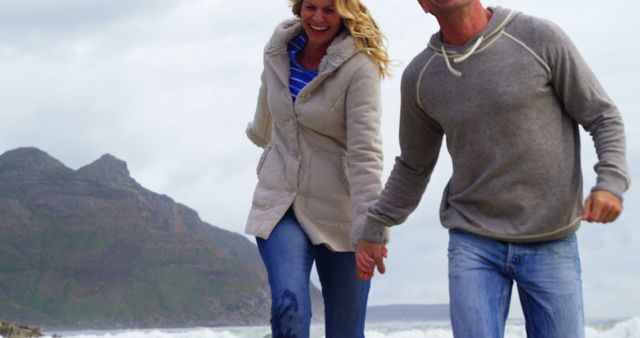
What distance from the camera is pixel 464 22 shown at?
4398mm

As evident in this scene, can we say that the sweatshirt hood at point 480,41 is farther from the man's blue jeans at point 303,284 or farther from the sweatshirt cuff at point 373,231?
the man's blue jeans at point 303,284

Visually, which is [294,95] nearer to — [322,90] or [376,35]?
[322,90]

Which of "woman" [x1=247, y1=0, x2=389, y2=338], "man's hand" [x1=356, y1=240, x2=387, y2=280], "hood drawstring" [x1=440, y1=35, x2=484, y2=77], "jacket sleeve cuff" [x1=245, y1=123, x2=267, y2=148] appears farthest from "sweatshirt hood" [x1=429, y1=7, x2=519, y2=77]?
"jacket sleeve cuff" [x1=245, y1=123, x2=267, y2=148]

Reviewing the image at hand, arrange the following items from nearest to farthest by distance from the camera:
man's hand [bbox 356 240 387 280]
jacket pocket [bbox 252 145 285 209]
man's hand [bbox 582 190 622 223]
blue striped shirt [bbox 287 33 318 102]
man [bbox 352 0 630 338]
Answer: man's hand [bbox 582 190 622 223] → man [bbox 352 0 630 338] → man's hand [bbox 356 240 387 280] → jacket pocket [bbox 252 145 285 209] → blue striped shirt [bbox 287 33 318 102]

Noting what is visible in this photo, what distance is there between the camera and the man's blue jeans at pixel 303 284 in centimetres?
550

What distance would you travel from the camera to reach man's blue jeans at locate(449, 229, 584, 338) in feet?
13.8

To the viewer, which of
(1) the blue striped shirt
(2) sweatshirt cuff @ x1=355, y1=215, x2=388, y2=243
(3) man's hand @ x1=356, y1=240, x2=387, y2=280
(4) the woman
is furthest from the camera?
(1) the blue striped shirt

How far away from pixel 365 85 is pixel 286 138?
0.54 meters

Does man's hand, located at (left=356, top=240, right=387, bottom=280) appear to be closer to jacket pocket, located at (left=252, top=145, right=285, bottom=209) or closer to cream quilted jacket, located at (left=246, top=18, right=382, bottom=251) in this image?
cream quilted jacket, located at (left=246, top=18, right=382, bottom=251)

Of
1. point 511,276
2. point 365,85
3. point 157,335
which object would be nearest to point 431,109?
point 511,276

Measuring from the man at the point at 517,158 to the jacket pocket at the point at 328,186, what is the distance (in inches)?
58.9

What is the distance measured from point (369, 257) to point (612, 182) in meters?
1.53

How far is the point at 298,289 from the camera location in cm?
550

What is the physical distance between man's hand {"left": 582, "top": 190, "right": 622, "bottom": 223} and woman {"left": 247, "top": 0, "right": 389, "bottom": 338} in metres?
1.85
